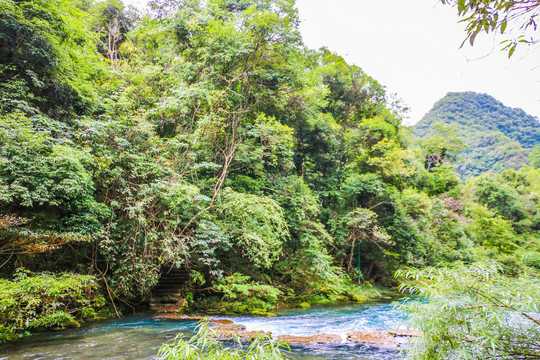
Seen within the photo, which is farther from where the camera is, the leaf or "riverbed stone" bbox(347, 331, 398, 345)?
"riverbed stone" bbox(347, 331, 398, 345)

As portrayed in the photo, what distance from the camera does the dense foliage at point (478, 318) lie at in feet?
9.58

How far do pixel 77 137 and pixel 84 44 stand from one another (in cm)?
420

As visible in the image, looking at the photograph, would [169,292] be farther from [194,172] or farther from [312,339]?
[312,339]

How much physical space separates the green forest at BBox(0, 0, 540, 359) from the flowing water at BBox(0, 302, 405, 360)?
0.51 meters

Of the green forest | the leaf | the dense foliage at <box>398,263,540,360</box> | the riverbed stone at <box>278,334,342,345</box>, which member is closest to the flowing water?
the riverbed stone at <box>278,334,342,345</box>

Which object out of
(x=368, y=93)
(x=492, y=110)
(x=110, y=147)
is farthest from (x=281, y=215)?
(x=492, y=110)

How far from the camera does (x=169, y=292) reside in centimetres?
1020

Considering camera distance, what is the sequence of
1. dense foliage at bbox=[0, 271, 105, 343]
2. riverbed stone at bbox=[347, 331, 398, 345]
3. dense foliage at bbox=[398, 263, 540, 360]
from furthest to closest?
riverbed stone at bbox=[347, 331, 398, 345] → dense foliage at bbox=[0, 271, 105, 343] → dense foliage at bbox=[398, 263, 540, 360]

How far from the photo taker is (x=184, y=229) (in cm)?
920

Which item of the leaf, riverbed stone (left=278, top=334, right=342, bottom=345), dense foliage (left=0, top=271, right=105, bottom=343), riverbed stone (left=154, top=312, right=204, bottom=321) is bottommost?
riverbed stone (left=154, top=312, right=204, bottom=321)

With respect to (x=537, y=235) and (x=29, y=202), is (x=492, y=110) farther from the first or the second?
(x=29, y=202)

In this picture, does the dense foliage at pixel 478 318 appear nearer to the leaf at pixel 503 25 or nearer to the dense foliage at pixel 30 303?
the leaf at pixel 503 25

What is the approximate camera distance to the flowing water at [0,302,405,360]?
498cm

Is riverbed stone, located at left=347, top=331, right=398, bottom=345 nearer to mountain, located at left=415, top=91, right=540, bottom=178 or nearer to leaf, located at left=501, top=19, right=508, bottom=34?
leaf, located at left=501, top=19, right=508, bottom=34
